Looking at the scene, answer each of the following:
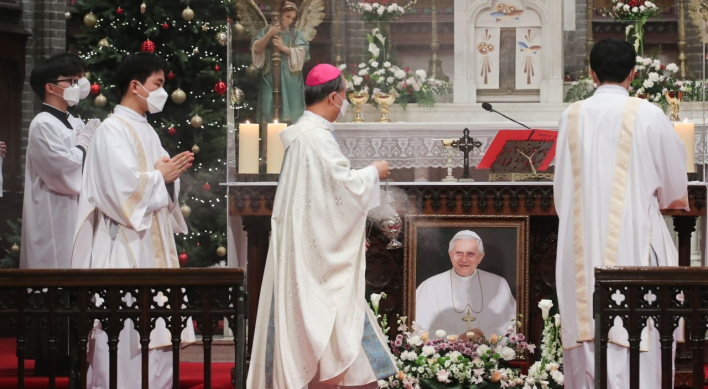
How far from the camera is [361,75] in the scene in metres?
7.81

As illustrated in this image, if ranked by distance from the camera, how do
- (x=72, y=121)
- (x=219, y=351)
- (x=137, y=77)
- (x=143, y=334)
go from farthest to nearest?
(x=219, y=351) < (x=72, y=121) < (x=137, y=77) < (x=143, y=334)

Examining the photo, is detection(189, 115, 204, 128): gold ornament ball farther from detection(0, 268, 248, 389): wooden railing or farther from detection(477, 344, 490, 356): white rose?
detection(0, 268, 248, 389): wooden railing

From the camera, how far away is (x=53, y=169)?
20.6 ft

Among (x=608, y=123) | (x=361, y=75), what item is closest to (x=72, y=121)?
(x=361, y=75)

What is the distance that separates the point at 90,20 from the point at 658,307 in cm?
709

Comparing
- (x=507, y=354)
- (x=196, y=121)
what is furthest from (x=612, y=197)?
(x=196, y=121)

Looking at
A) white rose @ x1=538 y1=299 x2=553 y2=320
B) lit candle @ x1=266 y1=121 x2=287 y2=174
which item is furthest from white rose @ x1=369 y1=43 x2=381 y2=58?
white rose @ x1=538 y1=299 x2=553 y2=320

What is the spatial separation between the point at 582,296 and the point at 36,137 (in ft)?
11.4

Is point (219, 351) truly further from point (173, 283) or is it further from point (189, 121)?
point (173, 283)

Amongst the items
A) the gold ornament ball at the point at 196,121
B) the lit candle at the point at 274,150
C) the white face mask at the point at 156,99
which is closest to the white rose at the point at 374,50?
the lit candle at the point at 274,150

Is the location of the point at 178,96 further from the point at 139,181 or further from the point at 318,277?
the point at 318,277

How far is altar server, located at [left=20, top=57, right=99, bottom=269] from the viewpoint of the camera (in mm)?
6281

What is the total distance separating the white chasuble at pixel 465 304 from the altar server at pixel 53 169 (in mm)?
2253

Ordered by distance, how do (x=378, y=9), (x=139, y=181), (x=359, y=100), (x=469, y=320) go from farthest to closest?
(x=378, y=9) → (x=359, y=100) → (x=469, y=320) → (x=139, y=181)
